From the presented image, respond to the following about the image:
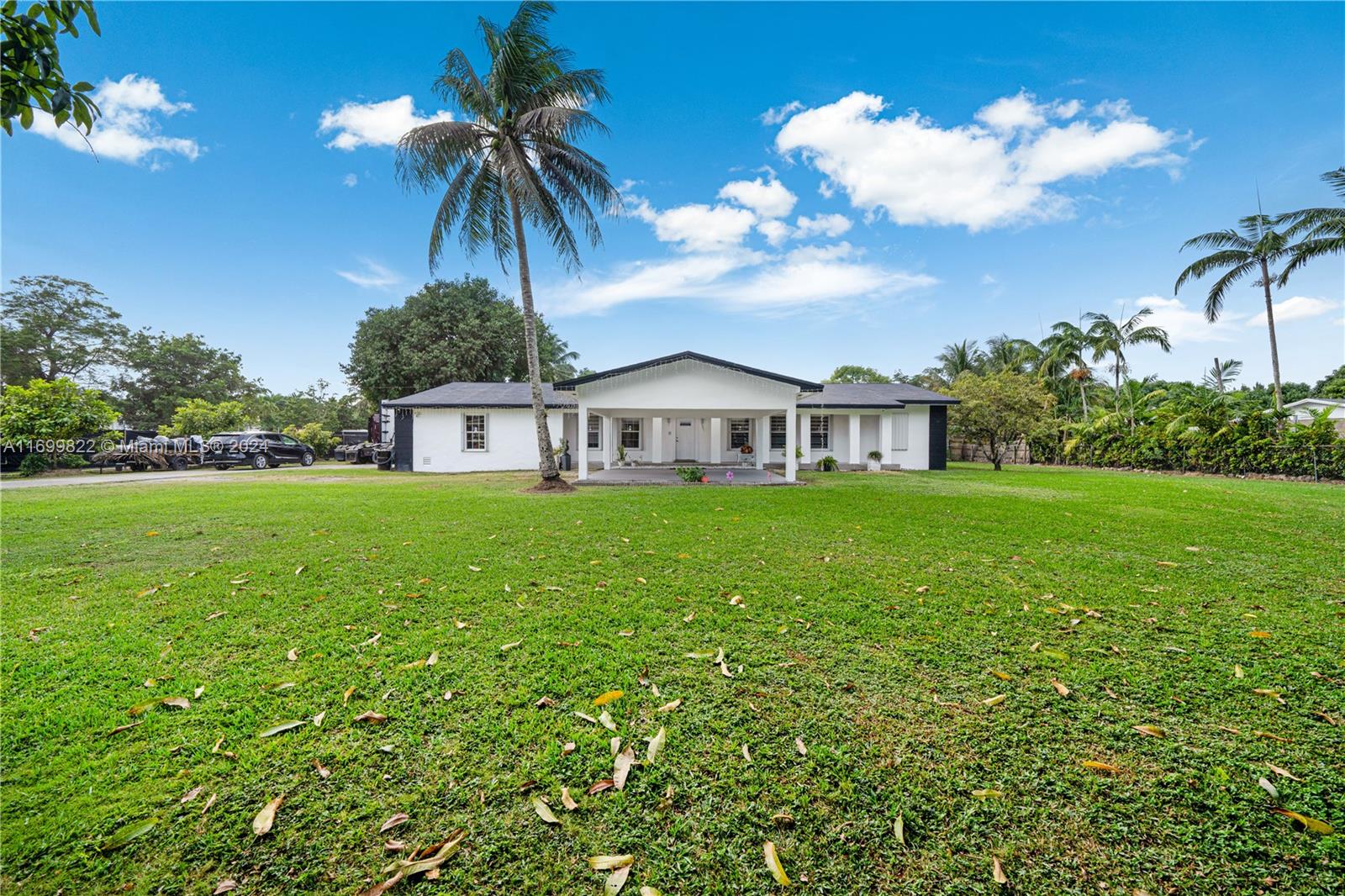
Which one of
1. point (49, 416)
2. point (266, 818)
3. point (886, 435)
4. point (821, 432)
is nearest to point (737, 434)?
point (821, 432)

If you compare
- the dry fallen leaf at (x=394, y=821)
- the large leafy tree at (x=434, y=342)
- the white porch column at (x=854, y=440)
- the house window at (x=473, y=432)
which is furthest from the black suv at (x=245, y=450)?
the white porch column at (x=854, y=440)

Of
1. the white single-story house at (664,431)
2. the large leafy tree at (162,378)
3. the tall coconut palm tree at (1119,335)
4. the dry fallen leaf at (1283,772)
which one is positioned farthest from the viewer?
the large leafy tree at (162,378)

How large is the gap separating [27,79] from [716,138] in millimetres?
17375

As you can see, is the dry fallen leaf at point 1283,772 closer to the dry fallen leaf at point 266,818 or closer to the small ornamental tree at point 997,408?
the dry fallen leaf at point 266,818

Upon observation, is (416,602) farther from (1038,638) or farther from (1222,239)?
(1222,239)

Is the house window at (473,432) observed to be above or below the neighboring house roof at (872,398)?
below

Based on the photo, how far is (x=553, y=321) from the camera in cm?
3841

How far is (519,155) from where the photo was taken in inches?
447

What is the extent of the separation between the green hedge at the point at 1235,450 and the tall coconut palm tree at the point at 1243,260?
368 centimetres

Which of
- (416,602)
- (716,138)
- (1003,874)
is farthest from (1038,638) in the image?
(716,138)

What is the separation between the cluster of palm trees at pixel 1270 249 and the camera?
1605 cm

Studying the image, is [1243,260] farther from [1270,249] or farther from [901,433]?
[901,433]

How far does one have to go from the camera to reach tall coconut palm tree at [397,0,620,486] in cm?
1103

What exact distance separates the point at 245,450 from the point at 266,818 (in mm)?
24566
